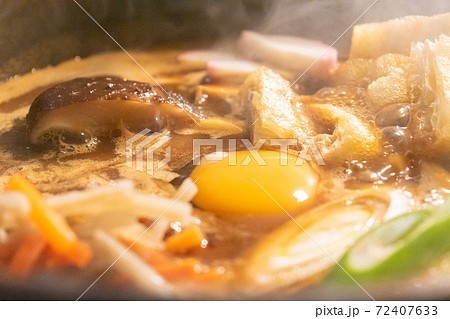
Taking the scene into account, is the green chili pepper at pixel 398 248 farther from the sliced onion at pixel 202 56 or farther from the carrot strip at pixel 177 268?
the sliced onion at pixel 202 56

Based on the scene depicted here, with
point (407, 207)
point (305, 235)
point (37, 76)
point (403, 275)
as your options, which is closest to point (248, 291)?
point (305, 235)

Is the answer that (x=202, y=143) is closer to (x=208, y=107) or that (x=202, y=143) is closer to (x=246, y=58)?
(x=208, y=107)

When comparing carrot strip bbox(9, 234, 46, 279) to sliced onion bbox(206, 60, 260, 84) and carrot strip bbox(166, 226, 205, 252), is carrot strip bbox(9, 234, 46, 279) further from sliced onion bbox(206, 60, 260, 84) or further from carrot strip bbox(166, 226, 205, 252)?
sliced onion bbox(206, 60, 260, 84)

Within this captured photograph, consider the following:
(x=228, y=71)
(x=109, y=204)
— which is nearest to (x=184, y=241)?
(x=109, y=204)

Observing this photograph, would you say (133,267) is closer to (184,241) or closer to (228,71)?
(184,241)

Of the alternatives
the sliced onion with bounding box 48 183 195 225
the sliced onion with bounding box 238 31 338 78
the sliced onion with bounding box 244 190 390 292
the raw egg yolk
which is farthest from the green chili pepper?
the sliced onion with bounding box 238 31 338 78

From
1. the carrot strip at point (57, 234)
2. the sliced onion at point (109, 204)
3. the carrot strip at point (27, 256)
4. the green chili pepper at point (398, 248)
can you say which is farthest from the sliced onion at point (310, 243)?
the carrot strip at point (27, 256)
